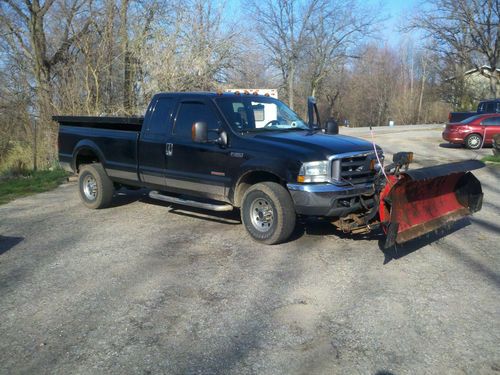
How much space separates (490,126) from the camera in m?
18.8

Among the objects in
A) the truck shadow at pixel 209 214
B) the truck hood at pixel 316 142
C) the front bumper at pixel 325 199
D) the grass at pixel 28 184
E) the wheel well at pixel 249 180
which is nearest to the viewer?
the front bumper at pixel 325 199

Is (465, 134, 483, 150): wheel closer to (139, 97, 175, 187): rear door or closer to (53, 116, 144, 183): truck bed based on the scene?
(139, 97, 175, 187): rear door

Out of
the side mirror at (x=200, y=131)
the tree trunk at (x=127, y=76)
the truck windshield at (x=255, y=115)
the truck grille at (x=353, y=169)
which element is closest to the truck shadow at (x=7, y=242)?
the side mirror at (x=200, y=131)

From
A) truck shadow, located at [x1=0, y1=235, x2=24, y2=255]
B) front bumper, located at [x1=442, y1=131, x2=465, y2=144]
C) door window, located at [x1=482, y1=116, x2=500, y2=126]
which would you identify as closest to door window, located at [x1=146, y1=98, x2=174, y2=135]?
truck shadow, located at [x1=0, y1=235, x2=24, y2=255]

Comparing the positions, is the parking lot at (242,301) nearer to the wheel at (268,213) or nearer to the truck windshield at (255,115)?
the wheel at (268,213)

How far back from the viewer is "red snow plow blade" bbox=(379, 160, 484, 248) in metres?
5.25

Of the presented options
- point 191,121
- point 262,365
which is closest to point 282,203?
point 191,121

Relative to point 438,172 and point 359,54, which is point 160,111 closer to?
point 438,172

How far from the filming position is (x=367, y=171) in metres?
6.19

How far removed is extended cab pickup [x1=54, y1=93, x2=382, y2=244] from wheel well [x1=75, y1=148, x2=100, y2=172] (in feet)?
0.17

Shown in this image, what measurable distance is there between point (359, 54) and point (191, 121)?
1743 inches

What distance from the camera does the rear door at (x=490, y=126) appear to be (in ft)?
61.3

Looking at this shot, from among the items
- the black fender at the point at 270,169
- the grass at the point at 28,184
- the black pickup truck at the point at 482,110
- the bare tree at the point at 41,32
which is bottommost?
the grass at the point at 28,184

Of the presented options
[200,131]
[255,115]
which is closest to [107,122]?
[200,131]
